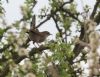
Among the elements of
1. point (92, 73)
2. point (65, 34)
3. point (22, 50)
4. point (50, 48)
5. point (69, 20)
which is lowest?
point (92, 73)

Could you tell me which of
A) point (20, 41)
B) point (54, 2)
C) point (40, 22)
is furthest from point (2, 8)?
point (20, 41)

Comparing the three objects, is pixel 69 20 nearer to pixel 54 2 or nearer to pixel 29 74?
pixel 54 2

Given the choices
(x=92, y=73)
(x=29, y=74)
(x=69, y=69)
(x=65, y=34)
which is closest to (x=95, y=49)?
(x=92, y=73)

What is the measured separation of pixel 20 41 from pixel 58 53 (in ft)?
13.8

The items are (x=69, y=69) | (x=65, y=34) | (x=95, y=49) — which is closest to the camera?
(x=95, y=49)

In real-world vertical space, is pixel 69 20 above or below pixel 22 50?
above

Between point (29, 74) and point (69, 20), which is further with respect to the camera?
point (69, 20)

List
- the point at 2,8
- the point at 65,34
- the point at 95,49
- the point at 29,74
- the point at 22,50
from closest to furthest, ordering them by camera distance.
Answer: the point at 95,49, the point at 29,74, the point at 22,50, the point at 2,8, the point at 65,34

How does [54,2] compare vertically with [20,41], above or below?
above

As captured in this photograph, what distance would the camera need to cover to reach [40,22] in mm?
6938

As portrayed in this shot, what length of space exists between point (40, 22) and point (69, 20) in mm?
965

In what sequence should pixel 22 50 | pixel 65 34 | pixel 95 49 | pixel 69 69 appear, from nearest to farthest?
1. pixel 95 49
2. pixel 22 50
3. pixel 69 69
4. pixel 65 34

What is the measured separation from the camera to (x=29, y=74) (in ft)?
4.86

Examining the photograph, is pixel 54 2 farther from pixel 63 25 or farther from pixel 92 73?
pixel 92 73
